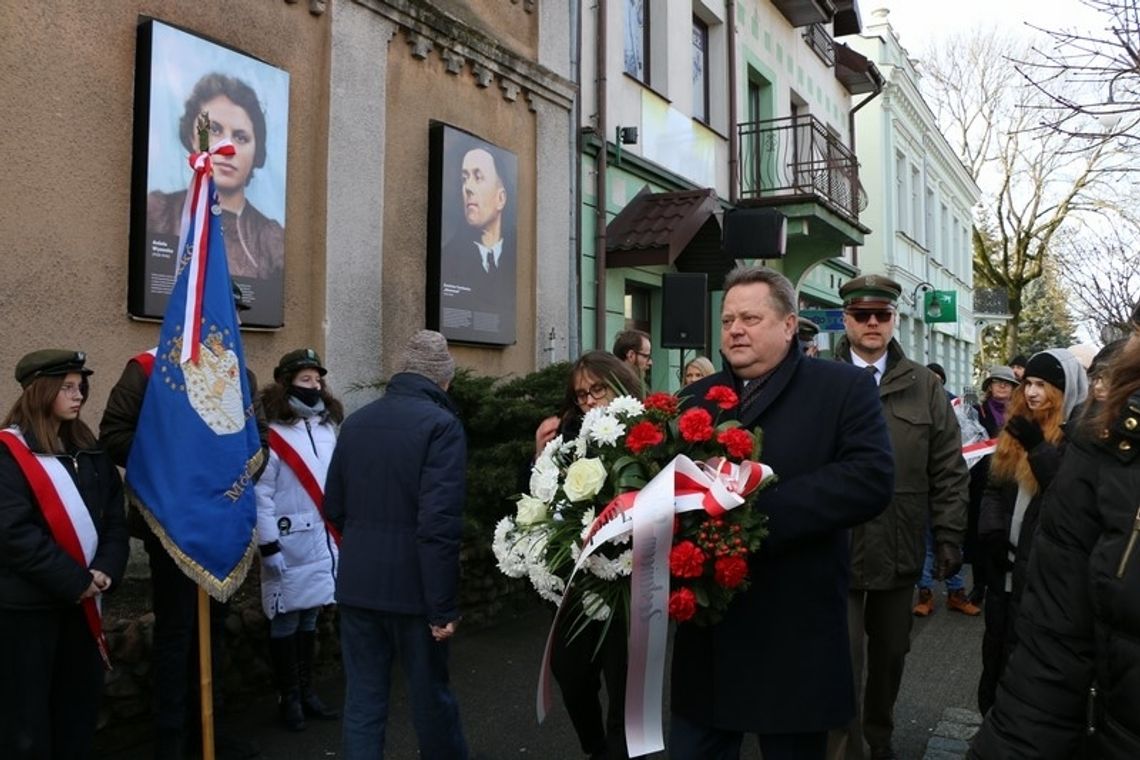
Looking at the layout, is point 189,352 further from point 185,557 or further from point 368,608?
point 368,608

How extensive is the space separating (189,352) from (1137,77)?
5.79 metres

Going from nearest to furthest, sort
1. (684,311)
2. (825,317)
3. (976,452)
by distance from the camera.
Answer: (976,452) → (684,311) → (825,317)

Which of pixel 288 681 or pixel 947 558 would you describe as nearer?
pixel 947 558

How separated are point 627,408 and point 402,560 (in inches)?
57.3

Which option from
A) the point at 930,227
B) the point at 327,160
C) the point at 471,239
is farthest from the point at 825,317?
the point at 930,227

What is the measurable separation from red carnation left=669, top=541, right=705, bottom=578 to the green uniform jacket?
1.96 meters

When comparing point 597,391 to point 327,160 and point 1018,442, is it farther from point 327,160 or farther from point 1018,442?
point 327,160

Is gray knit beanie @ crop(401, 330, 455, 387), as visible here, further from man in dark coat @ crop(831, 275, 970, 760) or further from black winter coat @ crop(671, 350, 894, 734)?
man in dark coat @ crop(831, 275, 970, 760)

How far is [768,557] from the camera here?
9.04 ft

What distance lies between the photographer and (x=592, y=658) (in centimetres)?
402

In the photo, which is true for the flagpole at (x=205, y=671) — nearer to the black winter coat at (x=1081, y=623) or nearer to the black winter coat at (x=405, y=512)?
the black winter coat at (x=405, y=512)

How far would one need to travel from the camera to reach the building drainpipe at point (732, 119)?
562 inches

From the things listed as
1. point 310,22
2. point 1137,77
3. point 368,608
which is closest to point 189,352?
point 368,608

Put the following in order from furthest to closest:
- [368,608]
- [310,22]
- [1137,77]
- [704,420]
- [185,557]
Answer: [310,22]
[1137,77]
[185,557]
[368,608]
[704,420]
